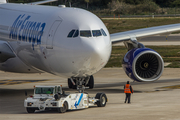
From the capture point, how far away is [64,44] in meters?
19.1

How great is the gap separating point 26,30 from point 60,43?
171 inches

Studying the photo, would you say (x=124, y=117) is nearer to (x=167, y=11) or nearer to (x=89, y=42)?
(x=89, y=42)

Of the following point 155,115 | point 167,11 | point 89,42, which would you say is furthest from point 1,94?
point 167,11

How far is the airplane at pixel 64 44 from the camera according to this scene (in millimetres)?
18891

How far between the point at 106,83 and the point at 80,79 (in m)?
11.8

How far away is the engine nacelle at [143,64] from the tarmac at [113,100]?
42.7 inches

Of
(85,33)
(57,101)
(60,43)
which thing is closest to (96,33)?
(85,33)

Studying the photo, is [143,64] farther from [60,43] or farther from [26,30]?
[60,43]

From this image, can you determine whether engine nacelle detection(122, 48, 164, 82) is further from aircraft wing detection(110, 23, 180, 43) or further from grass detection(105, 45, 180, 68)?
grass detection(105, 45, 180, 68)

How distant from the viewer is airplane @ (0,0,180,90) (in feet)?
62.0

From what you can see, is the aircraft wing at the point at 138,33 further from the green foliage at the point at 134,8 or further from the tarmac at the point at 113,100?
the green foliage at the point at 134,8

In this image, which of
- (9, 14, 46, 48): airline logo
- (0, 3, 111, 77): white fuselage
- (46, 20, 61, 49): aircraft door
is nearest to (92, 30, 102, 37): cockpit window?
(0, 3, 111, 77): white fuselage

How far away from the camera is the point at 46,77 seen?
3725cm

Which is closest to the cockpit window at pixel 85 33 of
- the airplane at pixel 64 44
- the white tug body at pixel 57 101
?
the airplane at pixel 64 44
